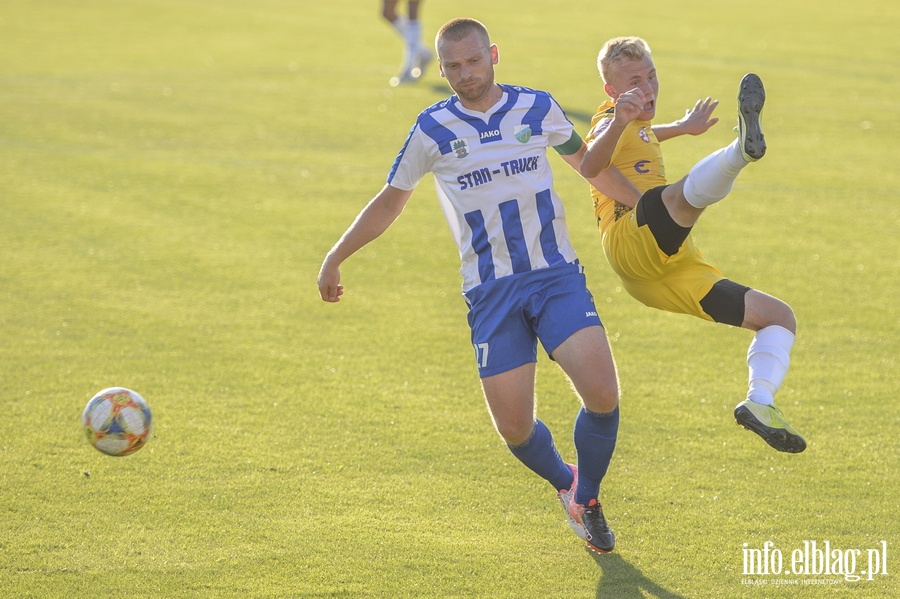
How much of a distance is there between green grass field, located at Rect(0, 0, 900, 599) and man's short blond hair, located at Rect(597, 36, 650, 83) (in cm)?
207

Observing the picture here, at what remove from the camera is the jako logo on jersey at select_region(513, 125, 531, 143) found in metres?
5.09

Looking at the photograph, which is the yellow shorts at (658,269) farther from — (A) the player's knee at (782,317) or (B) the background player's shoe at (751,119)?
Result: (B) the background player's shoe at (751,119)

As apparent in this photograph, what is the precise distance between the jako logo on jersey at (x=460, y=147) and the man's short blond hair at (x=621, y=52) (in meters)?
0.97

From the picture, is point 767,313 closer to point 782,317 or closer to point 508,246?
point 782,317

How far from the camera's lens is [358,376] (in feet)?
23.8

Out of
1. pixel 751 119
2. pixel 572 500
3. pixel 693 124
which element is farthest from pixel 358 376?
pixel 751 119

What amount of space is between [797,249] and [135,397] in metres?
6.29

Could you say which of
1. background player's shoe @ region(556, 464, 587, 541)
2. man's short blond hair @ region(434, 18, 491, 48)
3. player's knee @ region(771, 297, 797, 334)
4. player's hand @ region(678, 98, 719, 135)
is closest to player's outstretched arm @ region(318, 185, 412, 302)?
man's short blond hair @ region(434, 18, 491, 48)

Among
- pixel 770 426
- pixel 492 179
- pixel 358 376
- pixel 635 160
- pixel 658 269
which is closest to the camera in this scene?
pixel 770 426

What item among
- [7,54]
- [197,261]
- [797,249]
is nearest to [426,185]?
[197,261]

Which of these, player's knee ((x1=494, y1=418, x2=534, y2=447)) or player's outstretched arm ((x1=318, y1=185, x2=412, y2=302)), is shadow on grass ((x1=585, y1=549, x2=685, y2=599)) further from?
player's outstretched arm ((x1=318, y1=185, x2=412, y2=302))

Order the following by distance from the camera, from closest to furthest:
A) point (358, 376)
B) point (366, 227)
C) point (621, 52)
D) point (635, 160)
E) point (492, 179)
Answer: point (492, 179), point (366, 227), point (621, 52), point (635, 160), point (358, 376)

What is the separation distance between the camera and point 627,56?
215 inches

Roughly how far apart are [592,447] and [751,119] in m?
1.61
